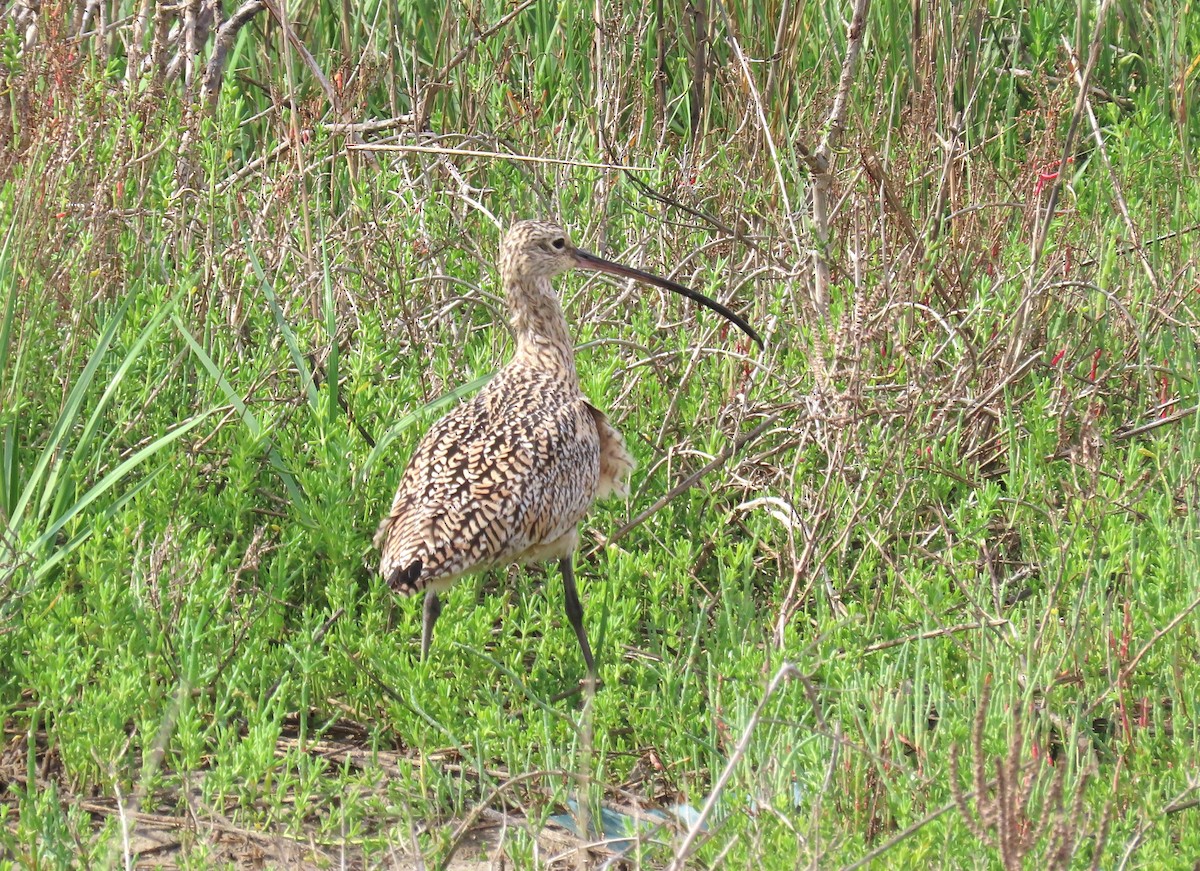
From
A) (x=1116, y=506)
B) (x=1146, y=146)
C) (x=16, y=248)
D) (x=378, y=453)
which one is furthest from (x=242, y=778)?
(x=1146, y=146)

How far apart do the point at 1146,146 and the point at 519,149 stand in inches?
105

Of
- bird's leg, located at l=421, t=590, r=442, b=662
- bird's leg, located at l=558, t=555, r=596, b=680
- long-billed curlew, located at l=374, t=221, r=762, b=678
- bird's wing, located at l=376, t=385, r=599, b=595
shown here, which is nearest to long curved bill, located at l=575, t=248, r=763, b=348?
long-billed curlew, located at l=374, t=221, r=762, b=678

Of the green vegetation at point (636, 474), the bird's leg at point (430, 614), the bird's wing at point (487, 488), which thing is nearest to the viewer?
the green vegetation at point (636, 474)

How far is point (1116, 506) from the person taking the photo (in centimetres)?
415

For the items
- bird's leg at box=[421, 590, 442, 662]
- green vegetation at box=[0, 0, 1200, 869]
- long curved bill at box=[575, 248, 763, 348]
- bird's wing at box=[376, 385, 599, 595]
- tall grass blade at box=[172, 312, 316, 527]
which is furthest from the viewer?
long curved bill at box=[575, 248, 763, 348]

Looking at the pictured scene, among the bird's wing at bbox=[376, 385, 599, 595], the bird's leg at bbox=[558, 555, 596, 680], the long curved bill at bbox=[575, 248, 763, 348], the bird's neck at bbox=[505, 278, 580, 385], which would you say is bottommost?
the bird's leg at bbox=[558, 555, 596, 680]

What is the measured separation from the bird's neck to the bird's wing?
0.28 m

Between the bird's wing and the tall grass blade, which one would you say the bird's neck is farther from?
the tall grass blade

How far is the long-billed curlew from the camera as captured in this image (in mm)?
3895

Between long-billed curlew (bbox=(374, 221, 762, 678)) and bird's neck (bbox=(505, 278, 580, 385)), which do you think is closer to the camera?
long-billed curlew (bbox=(374, 221, 762, 678))

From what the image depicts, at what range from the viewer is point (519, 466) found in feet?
13.5

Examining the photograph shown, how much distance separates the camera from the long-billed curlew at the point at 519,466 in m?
3.89

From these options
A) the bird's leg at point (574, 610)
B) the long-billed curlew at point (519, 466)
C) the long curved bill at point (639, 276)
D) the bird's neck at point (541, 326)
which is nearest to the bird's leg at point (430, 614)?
the long-billed curlew at point (519, 466)

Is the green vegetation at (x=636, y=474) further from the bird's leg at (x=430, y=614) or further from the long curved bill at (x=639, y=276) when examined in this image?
the long curved bill at (x=639, y=276)
